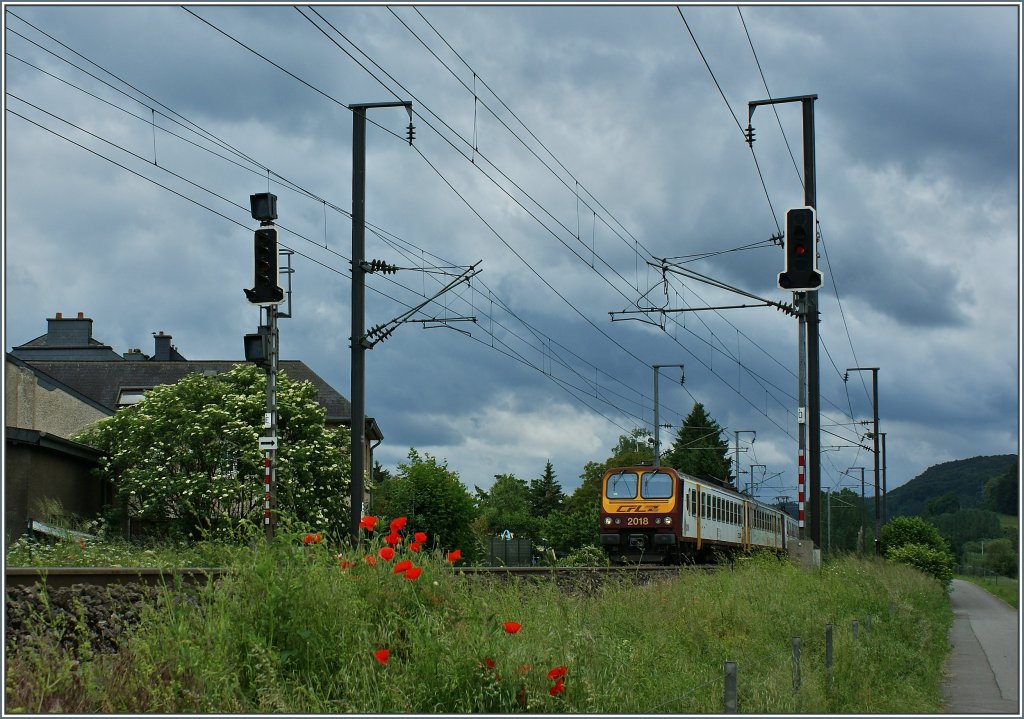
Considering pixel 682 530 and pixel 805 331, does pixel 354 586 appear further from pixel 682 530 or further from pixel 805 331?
pixel 682 530

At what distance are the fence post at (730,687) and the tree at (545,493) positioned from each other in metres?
122

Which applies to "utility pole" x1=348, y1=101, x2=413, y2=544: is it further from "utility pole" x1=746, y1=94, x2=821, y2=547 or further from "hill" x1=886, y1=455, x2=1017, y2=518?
"hill" x1=886, y1=455, x2=1017, y2=518

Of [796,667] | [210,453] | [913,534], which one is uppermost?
[210,453]

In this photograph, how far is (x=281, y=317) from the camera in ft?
66.7

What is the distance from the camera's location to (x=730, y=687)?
7.02 metres

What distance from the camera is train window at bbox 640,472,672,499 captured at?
102ft

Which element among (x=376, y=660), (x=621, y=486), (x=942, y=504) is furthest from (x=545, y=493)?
(x=376, y=660)

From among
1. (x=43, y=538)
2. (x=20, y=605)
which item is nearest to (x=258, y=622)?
(x=20, y=605)

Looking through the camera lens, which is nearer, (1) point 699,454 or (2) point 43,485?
(2) point 43,485

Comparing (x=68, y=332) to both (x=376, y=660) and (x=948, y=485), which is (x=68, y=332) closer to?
(x=376, y=660)

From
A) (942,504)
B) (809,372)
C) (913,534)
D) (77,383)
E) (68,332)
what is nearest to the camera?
(809,372)

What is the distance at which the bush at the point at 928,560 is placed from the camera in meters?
39.1

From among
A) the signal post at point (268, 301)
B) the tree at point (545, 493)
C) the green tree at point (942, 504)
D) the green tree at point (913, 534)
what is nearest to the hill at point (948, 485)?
the green tree at point (942, 504)

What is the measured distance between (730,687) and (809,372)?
1680cm
